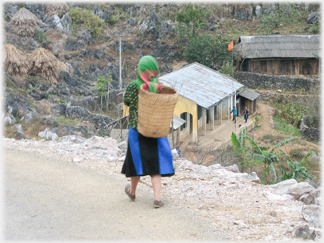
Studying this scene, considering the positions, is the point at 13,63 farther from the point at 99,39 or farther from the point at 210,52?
the point at 210,52

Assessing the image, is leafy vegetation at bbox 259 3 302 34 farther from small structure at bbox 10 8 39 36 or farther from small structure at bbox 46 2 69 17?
small structure at bbox 10 8 39 36

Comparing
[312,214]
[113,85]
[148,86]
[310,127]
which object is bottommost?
[310,127]

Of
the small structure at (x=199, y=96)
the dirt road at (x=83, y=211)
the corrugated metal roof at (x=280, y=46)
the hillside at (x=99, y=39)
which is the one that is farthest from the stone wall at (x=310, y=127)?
the dirt road at (x=83, y=211)

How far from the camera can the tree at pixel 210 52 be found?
1150 inches

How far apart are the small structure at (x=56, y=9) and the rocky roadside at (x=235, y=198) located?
32.2 m

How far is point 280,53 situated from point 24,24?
71.8 ft

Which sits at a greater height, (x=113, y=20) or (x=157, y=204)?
(x=113, y=20)

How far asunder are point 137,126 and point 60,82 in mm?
22003

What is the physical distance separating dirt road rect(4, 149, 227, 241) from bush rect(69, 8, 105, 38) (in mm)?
30756

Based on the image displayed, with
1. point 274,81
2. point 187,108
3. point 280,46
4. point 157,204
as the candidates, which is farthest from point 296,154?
point 280,46

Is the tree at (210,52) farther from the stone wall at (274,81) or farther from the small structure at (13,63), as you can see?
the small structure at (13,63)

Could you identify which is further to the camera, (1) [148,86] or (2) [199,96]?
(2) [199,96]

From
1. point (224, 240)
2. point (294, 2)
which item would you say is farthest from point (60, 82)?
point (294, 2)

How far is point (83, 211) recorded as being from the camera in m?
4.45
